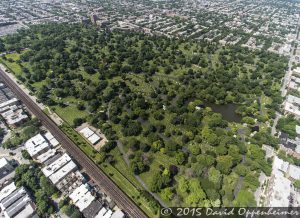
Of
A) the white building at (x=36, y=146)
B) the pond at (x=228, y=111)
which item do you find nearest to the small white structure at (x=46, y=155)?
the white building at (x=36, y=146)

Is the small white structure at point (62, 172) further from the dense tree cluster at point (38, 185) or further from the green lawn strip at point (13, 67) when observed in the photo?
the green lawn strip at point (13, 67)

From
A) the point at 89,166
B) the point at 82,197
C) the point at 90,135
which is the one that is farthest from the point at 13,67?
the point at 82,197

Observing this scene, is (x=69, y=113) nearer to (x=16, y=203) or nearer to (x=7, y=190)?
(x=7, y=190)

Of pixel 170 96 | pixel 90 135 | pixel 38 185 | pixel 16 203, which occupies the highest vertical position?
pixel 170 96

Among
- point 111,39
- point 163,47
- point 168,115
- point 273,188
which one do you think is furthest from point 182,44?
point 273,188

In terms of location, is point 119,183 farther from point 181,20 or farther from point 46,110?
point 181,20

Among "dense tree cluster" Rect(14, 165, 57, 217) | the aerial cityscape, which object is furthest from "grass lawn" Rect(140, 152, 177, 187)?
"dense tree cluster" Rect(14, 165, 57, 217)

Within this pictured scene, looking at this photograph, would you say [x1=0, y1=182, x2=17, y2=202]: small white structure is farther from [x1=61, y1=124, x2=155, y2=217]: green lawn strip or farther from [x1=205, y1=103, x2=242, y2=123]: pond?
[x1=205, y1=103, x2=242, y2=123]: pond

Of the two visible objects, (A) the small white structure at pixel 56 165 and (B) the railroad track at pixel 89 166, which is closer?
(B) the railroad track at pixel 89 166
